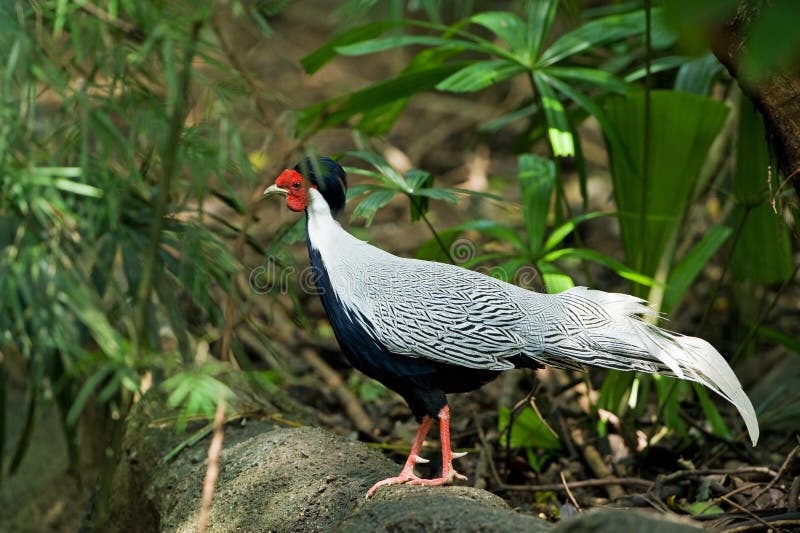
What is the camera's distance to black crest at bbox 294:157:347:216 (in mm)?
2697

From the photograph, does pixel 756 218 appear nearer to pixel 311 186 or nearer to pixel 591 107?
pixel 591 107

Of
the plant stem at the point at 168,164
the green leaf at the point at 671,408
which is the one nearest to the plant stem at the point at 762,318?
the green leaf at the point at 671,408

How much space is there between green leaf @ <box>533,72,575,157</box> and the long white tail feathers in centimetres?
85

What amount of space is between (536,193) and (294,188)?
97 cm

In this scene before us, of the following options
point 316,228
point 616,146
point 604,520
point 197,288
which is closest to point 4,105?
point 197,288

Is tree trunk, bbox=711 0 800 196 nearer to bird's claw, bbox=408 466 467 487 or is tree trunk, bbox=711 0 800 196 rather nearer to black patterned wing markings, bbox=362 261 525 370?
black patterned wing markings, bbox=362 261 525 370

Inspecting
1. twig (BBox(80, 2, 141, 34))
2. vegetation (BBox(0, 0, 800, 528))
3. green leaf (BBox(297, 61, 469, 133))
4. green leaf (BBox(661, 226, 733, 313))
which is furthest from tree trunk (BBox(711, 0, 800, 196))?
twig (BBox(80, 2, 141, 34))

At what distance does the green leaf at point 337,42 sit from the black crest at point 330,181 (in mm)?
885

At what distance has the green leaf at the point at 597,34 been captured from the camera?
345 cm

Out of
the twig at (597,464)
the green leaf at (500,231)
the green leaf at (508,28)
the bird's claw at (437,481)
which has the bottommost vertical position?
the twig at (597,464)

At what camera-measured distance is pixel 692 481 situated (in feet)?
10.5

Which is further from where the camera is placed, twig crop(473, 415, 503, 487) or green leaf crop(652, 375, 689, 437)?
green leaf crop(652, 375, 689, 437)

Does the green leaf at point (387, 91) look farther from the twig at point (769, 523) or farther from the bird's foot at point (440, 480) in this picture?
the twig at point (769, 523)

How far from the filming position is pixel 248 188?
269 centimetres
